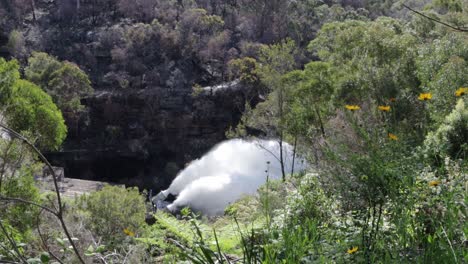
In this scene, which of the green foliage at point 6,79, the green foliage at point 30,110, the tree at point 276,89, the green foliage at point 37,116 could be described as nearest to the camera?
the green foliage at point 6,79

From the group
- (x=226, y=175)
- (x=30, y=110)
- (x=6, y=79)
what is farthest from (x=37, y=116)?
(x=226, y=175)

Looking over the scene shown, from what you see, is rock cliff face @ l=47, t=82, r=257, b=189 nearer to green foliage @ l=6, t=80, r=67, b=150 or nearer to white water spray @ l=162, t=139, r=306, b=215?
white water spray @ l=162, t=139, r=306, b=215

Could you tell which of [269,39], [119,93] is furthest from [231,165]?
[269,39]

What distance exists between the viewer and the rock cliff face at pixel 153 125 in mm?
38469

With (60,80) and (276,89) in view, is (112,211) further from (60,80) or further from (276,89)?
(60,80)

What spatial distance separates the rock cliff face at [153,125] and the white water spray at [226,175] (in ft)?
18.1

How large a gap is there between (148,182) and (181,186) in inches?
166

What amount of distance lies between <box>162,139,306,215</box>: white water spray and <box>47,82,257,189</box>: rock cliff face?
5.52m

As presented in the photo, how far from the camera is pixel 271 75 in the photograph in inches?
819

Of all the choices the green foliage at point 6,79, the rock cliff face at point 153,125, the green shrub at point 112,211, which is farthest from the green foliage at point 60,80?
the green shrub at point 112,211

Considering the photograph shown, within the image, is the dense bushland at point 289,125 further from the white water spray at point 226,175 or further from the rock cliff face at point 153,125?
the white water spray at point 226,175

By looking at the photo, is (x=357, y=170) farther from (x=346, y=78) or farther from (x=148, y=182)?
(x=148, y=182)

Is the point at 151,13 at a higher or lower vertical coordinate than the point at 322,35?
higher

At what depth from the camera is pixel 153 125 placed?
138ft
